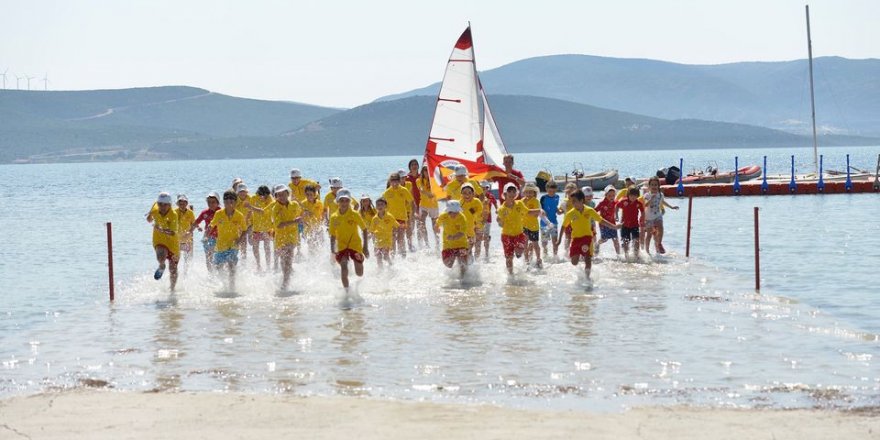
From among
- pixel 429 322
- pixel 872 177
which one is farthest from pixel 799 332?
pixel 872 177

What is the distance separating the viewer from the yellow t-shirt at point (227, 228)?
18219mm

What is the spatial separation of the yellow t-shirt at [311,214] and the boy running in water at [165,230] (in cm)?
365

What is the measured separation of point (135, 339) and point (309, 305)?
313cm

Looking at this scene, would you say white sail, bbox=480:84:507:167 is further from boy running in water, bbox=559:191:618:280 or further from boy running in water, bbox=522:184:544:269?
boy running in water, bbox=559:191:618:280

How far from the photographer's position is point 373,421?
9.83 m

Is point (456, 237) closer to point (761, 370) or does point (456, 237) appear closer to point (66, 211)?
point (761, 370)

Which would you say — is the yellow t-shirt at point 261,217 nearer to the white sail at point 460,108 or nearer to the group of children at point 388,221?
the group of children at point 388,221

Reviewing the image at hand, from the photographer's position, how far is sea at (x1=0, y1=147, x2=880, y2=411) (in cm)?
1142

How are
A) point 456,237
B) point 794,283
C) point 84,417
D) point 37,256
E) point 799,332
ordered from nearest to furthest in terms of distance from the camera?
point 84,417 → point 799,332 → point 456,237 → point 794,283 → point 37,256

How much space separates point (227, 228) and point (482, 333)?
545 centimetres

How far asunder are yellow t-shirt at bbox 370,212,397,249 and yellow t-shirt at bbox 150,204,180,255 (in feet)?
11.4

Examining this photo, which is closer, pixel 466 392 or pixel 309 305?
pixel 466 392

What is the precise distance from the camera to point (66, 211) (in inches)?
2410

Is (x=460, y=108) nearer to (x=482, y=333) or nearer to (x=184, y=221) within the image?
(x=184, y=221)
